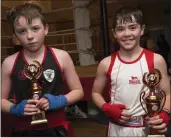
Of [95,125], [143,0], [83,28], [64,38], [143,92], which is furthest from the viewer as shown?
[64,38]

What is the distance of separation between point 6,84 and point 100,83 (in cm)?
39

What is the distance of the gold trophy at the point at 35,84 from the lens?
1.13 metres

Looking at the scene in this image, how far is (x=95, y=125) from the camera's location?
190 centimetres

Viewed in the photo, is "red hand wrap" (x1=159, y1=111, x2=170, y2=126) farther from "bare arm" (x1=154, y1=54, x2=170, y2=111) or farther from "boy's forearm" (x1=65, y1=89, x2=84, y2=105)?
"boy's forearm" (x1=65, y1=89, x2=84, y2=105)

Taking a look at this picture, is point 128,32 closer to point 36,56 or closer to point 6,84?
point 36,56

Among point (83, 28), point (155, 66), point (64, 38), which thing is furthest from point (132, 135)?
point (64, 38)

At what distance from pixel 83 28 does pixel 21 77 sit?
1329 millimetres

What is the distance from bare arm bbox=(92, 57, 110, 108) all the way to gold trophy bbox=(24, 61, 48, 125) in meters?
0.24

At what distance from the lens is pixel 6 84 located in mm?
1248

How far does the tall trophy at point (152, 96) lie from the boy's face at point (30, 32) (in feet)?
1.45

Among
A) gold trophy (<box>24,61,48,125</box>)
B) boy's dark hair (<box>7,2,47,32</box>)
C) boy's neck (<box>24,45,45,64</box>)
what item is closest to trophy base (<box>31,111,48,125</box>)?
gold trophy (<box>24,61,48,125</box>)

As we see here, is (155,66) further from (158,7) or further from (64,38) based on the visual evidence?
(64,38)

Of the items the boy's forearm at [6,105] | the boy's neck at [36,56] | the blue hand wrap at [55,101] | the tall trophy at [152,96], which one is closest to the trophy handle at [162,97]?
the tall trophy at [152,96]

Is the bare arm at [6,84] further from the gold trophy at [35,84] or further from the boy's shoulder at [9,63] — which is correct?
the gold trophy at [35,84]
